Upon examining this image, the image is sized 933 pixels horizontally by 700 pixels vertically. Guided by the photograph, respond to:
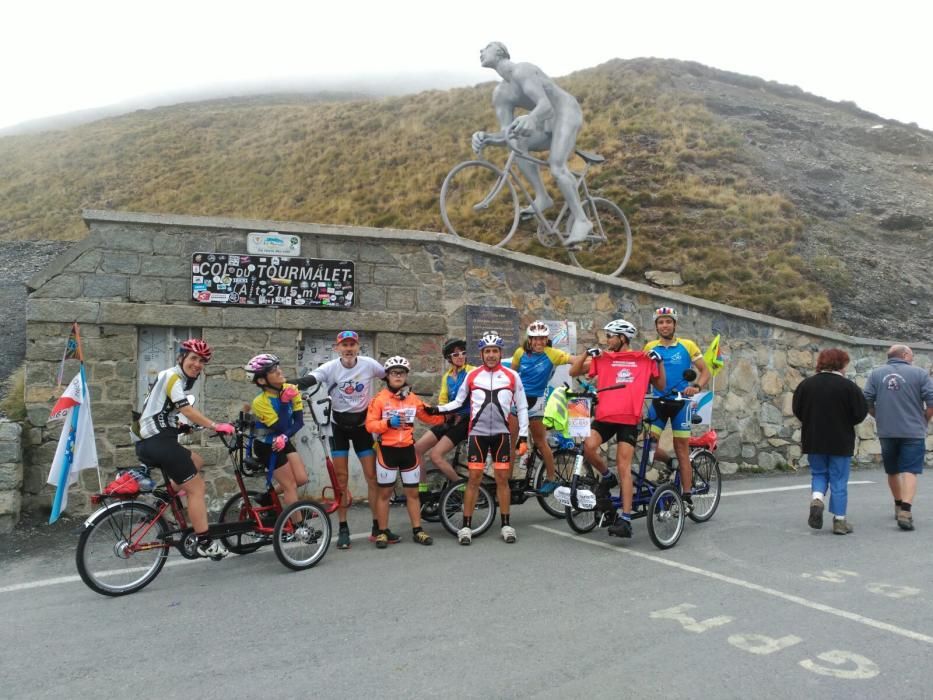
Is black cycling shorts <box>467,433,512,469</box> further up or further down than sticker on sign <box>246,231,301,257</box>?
further down

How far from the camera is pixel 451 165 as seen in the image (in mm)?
28125

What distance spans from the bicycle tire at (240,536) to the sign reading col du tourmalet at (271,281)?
309cm

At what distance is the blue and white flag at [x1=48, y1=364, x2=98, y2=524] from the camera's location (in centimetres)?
635

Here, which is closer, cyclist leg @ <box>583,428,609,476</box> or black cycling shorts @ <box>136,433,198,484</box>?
black cycling shorts @ <box>136,433,198,484</box>

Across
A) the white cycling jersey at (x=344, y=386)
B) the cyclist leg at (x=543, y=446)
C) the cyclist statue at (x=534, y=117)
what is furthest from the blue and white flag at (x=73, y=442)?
the cyclist statue at (x=534, y=117)

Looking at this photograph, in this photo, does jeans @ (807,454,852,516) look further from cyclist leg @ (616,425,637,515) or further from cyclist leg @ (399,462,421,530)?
cyclist leg @ (399,462,421,530)

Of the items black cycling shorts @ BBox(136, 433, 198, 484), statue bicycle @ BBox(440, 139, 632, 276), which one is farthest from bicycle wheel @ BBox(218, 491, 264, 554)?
statue bicycle @ BBox(440, 139, 632, 276)

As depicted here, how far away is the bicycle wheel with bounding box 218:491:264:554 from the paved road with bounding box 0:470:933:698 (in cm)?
19

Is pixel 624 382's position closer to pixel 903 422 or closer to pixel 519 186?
pixel 903 422

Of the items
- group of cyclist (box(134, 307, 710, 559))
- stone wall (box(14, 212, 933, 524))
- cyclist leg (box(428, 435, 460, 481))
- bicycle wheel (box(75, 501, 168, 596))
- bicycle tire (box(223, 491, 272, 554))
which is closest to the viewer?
bicycle wheel (box(75, 501, 168, 596))

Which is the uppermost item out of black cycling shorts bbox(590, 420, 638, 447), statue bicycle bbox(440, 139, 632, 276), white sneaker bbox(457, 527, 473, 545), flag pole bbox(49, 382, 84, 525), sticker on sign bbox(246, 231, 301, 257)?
statue bicycle bbox(440, 139, 632, 276)

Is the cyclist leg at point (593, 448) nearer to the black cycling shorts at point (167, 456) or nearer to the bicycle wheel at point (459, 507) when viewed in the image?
the bicycle wheel at point (459, 507)

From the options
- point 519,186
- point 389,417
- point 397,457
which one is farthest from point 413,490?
point 519,186

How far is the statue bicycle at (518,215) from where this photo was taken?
38.2 ft
